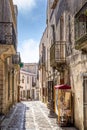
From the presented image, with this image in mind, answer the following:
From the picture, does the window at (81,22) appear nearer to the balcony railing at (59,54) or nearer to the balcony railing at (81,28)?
the balcony railing at (81,28)

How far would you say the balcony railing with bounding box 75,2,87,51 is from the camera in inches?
416

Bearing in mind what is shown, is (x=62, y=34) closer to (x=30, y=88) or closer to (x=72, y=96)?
(x=72, y=96)

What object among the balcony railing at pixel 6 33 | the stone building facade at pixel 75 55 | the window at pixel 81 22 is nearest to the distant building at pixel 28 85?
the stone building facade at pixel 75 55

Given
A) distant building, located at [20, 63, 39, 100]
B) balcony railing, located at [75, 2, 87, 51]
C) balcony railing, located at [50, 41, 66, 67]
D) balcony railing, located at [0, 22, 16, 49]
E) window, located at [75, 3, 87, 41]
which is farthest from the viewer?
distant building, located at [20, 63, 39, 100]

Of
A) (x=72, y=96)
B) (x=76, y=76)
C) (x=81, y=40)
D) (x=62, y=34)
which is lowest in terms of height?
(x=72, y=96)

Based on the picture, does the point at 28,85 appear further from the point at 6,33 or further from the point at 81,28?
the point at 81,28

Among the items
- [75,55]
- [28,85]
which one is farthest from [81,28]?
[28,85]

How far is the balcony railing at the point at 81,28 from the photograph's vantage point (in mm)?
10555

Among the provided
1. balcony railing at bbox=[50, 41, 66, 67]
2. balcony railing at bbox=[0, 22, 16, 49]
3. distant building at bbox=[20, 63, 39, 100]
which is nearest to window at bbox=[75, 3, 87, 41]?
balcony railing at bbox=[50, 41, 66, 67]

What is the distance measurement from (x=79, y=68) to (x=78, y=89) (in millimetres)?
922

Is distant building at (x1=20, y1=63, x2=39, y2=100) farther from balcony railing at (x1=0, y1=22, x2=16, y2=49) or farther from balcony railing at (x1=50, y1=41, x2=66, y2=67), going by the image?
balcony railing at (x1=0, y1=22, x2=16, y2=49)

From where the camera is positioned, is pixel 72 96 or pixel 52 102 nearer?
pixel 72 96

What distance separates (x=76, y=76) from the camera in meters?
14.2

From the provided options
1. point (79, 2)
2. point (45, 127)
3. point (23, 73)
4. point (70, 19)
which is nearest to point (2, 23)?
point (70, 19)
